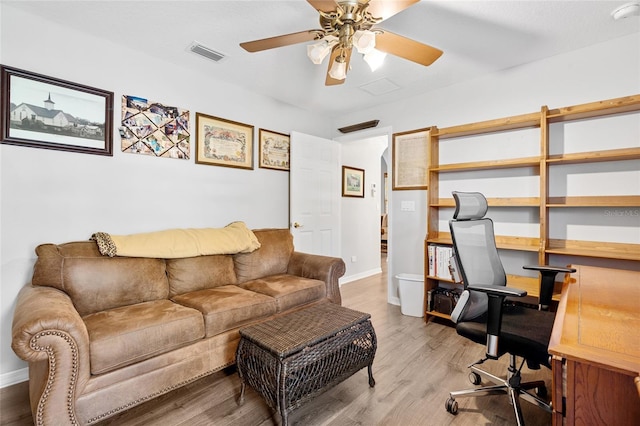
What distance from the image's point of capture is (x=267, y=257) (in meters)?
2.97

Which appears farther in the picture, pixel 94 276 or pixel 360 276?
pixel 360 276

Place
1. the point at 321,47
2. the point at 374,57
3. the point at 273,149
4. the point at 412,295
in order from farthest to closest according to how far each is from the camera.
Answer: the point at 273,149
the point at 412,295
the point at 374,57
the point at 321,47

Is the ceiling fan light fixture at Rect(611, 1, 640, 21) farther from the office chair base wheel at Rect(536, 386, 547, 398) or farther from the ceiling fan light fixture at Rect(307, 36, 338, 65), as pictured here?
the office chair base wheel at Rect(536, 386, 547, 398)

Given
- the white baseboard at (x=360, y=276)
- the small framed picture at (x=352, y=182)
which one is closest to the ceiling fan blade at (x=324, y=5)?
the small framed picture at (x=352, y=182)

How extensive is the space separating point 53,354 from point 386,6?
2.31 m

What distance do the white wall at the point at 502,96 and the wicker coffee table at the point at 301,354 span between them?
6.11ft

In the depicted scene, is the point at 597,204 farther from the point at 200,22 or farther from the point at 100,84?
the point at 100,84

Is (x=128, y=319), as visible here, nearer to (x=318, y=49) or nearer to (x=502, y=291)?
(x=318, y=49)

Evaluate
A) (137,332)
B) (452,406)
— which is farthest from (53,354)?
(452,406)

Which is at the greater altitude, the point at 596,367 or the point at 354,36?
the point at 354,36

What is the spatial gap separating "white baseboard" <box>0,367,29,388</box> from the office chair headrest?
310 cm

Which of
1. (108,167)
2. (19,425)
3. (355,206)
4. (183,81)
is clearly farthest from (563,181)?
(19,425)

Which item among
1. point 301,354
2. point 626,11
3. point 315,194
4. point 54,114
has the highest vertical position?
point 626,11

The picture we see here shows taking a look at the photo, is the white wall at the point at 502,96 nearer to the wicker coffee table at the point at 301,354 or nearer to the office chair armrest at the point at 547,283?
the office chair armrest at the point at 547,283
